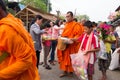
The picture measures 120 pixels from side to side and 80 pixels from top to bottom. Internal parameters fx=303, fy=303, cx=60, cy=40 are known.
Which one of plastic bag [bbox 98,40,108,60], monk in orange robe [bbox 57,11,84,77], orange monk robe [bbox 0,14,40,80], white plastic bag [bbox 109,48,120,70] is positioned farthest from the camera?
white plastic bag [bbox 109,48,120,70]

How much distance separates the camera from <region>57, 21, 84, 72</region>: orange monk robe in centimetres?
816

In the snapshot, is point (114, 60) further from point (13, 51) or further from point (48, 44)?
point (13, 51)

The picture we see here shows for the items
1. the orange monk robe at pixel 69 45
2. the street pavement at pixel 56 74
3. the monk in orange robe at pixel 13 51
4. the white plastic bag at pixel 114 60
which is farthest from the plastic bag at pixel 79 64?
the monk in orange robe at pixel 13 51

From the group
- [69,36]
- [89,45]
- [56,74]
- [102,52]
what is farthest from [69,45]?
[89,45]

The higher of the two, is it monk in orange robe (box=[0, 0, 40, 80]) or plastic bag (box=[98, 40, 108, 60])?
monk in orange robe (box=[0, 0, 40, 80])

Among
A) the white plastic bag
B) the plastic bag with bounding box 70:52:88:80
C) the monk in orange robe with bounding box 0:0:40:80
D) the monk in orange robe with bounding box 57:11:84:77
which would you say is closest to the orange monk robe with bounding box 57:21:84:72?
the monk in orange robe with bounding box 57:11:84:77

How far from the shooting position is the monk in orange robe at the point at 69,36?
321 inches

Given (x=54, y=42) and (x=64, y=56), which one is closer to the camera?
(x=64, y=56)

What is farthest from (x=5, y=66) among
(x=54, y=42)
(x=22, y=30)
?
(x=54, y=42)

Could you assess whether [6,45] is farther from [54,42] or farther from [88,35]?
[54,42]

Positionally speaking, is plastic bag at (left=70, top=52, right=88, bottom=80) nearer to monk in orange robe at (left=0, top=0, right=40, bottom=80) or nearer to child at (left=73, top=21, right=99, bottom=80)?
child at (left=73, top=21, right=99, bottom=80)

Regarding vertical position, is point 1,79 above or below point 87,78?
above

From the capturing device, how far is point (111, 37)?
324 inches

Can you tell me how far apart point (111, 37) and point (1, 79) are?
6.09m
